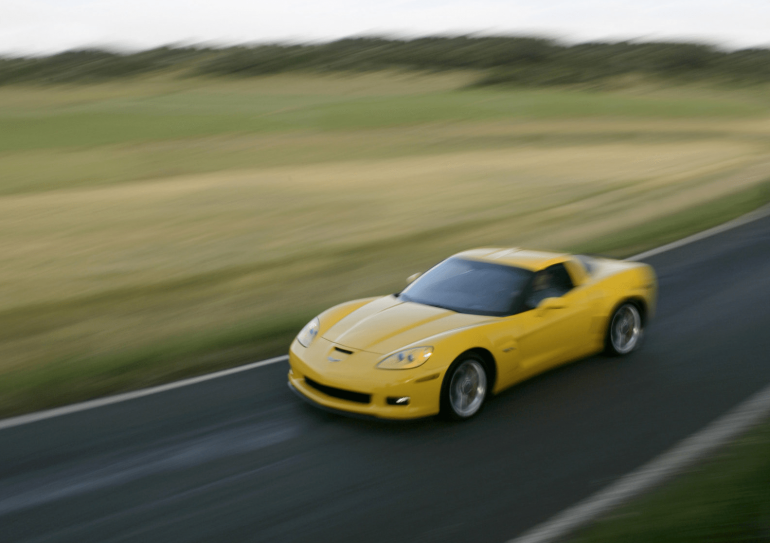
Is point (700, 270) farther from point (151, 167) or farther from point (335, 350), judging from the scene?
point (151, 167)

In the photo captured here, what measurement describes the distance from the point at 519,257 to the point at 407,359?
1.98 meters

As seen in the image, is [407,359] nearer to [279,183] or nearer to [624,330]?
[624,330]

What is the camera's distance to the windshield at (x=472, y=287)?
674 centimetres

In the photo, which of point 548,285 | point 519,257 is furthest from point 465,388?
point 519,257

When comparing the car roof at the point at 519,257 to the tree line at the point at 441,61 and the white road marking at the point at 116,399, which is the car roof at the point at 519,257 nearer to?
the white road marking at the point at 116,399

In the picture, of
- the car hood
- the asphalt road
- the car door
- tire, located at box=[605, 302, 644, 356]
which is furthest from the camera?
tire, located at box=[605, 302, 644, 356]

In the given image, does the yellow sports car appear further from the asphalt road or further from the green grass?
the green grass

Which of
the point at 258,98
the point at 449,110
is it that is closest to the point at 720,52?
the point at 449,110

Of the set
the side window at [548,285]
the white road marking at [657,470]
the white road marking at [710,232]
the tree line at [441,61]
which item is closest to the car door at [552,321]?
the side window at [548,285]

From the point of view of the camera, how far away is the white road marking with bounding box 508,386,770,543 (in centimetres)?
453

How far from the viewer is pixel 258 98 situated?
42.0 metres

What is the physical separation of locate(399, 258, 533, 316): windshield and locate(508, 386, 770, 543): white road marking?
183 centimetres

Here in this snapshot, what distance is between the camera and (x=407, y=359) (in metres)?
5.97

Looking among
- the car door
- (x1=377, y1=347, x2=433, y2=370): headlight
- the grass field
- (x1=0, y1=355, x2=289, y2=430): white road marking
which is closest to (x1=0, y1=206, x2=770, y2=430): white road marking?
(x1=0, y1=355, x2=289, y2=430): white road marking
